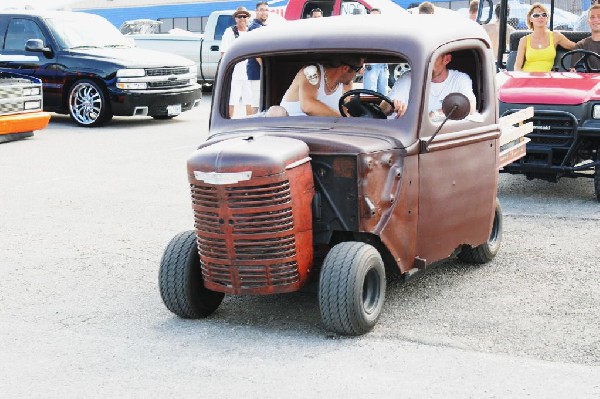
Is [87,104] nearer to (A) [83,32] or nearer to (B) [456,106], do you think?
(A) [83,32]

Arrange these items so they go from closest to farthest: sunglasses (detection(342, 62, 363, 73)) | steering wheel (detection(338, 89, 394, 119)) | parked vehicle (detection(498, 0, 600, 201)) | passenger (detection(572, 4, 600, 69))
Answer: steering wheel (detection(338, 89, 394, 119)), sunglasses (detection(342, 62, 363, 73)), parked vehicle (detection(498, 0, 600, 201)), passenger (detection(572, 4, 600, 69))

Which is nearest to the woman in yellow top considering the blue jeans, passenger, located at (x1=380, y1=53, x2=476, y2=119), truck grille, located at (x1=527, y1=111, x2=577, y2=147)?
truck grille, located at (x1=527, y1=111, x2=577, y2=147)

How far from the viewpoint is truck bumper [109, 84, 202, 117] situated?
53.5 ft

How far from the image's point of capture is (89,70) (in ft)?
53.7

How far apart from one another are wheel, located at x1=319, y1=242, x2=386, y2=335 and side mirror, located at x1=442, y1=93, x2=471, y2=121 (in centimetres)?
92

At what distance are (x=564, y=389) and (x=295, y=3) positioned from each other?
51.3 ft

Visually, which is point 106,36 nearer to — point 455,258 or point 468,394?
point 455,258

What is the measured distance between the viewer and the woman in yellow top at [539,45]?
34.3 ft

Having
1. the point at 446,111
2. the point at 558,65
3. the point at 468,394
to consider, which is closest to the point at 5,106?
the point at 558,65

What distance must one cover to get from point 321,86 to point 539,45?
4976 millimetres

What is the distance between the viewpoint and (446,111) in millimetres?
5727

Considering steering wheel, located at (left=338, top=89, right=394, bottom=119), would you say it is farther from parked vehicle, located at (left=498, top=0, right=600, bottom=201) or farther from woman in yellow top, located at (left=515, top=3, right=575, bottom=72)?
woman in yellow top, located at (left=515, top=3, right=575, bottom=72)

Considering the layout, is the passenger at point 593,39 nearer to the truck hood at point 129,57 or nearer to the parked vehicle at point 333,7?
the truck hood at point 129,57

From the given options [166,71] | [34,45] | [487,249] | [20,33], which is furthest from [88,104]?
[487,249]
